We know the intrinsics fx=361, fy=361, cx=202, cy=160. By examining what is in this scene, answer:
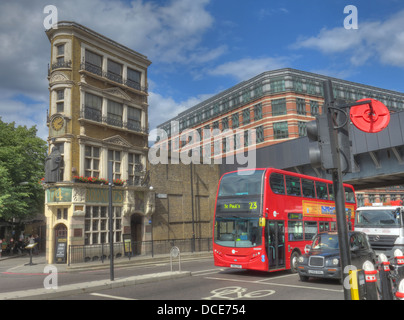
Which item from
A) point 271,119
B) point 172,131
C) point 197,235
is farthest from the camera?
point 172,131

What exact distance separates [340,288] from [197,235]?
2185 cm

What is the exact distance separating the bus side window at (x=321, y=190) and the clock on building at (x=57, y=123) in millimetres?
16524

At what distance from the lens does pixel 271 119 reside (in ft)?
199

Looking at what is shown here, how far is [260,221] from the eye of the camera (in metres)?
14.4

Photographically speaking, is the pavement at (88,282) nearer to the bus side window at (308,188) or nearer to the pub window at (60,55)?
the bus side window at (308,188)

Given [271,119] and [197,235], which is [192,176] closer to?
[197,235]

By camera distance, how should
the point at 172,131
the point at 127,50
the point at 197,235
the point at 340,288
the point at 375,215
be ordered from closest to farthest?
the point at 340,288 < the point at 375,215 < the point at 127,50 < the point at 197,235 < the point at 172,131

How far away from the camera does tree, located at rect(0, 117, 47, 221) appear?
28.7 m

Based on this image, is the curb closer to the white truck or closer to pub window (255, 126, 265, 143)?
the white truck

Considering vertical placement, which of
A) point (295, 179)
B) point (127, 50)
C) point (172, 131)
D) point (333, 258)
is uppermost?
point (172, 131)

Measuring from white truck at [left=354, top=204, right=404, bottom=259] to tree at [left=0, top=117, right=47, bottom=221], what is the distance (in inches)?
962

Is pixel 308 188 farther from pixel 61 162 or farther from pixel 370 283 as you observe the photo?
pixel 61 162

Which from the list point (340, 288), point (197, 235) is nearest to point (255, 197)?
point (340, 288)

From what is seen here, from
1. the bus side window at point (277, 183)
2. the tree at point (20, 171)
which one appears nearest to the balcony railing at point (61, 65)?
the tree at point (20, 171)
